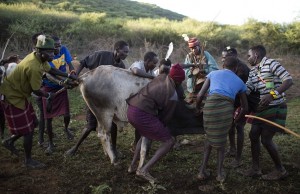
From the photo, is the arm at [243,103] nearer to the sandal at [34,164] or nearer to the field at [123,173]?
the field at [123,173]

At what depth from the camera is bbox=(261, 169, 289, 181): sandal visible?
15.0ft

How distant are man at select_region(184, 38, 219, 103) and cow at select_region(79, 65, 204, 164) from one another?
106 cm

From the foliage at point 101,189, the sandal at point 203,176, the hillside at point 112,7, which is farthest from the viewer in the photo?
the hillside at point 112,7

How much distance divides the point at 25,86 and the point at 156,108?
6.54ft

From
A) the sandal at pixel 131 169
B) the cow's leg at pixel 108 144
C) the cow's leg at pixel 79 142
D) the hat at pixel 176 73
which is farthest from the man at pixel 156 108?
the cow's leg at pixel 79 142

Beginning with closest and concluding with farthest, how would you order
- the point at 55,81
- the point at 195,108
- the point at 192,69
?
the point at 195,108 → the point at 55,81 → the point at 192,69

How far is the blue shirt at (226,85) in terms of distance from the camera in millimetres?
4199

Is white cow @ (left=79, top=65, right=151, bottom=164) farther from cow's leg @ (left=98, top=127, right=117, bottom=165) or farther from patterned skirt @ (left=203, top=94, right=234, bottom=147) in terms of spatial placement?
patterned skirt @ (left=203, top=94, right=234, bottom=147)

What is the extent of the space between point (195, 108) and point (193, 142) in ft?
5.62

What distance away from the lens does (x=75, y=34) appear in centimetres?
1842

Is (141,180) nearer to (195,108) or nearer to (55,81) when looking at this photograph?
(195,108)

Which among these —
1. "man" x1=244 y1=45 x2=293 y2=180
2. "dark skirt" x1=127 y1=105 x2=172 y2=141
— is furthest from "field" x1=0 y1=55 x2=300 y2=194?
"dark skirt" x1=127 y1=105 x2=172 y2=141

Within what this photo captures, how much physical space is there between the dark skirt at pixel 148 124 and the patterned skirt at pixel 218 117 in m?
0.60

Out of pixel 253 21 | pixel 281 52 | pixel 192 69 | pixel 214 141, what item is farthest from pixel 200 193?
pixel 253 21
